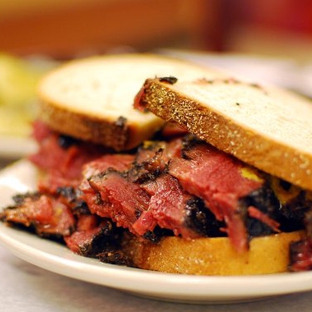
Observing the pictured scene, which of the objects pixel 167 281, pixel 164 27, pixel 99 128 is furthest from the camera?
pixel 164 27

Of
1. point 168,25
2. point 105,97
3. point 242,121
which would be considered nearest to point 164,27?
point 168,25

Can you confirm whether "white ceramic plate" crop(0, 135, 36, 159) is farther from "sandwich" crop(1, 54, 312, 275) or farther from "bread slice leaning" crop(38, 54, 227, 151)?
"sandwich" crop(1, 54, 312, 275)

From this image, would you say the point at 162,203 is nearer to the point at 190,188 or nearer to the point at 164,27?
the point at 190,188

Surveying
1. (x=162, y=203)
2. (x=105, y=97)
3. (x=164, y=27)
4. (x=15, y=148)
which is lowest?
(x=164, y=27)

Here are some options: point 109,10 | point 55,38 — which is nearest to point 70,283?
point 55,38

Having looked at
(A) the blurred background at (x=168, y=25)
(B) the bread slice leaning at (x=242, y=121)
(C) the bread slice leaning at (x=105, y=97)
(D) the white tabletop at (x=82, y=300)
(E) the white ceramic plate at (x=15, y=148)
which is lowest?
(A) the blurred background at (x=168, y=25)

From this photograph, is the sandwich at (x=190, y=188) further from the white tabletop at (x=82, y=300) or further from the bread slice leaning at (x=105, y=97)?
the white tabletop at (x=82, y=300)

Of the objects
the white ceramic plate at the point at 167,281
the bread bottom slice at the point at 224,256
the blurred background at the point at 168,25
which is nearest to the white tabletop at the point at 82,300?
the white ceramic plate at the point at 167,281
